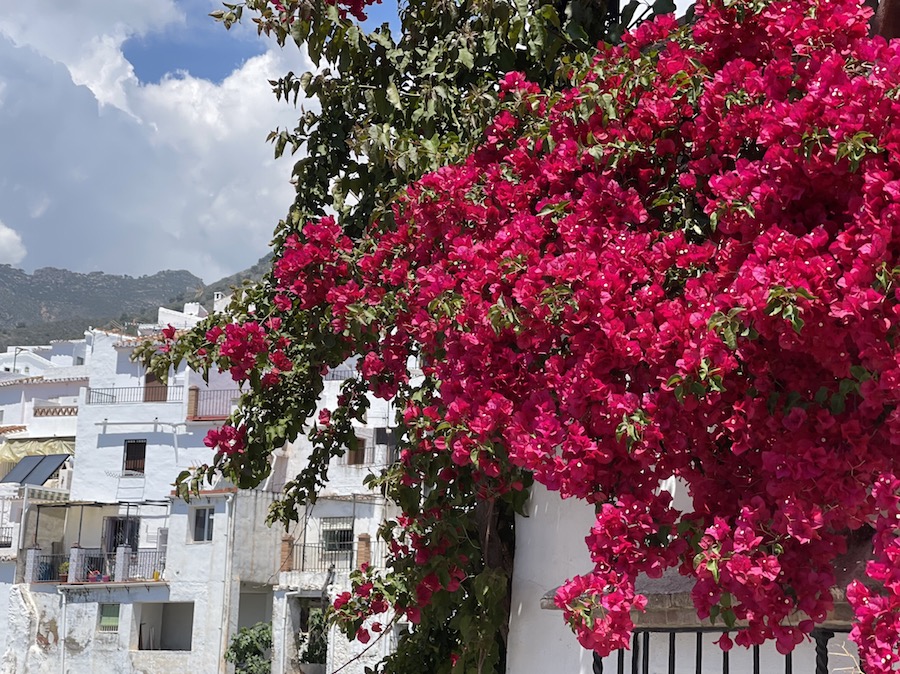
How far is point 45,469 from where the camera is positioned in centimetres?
3809

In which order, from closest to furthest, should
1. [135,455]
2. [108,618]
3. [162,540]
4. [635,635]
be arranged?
[635,635], [108,618], [162,540], [135,455]

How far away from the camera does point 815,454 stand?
307cm

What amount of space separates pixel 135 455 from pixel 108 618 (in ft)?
16.1

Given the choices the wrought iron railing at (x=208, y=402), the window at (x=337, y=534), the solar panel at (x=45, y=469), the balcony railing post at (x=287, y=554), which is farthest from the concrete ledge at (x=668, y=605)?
the solar panel at (x=45, y=469)

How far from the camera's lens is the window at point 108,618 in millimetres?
32750

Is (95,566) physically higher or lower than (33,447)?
lower

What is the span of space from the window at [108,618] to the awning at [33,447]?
814 centimetres

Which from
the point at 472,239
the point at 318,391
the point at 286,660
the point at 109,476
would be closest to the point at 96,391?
the point at 109,476

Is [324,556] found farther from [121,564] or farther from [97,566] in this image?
[97,566]

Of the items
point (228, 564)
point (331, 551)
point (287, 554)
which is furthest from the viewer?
point (228, 564)

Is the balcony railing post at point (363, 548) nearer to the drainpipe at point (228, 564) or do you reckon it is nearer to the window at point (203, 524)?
the drainpipe at point (228, 564)

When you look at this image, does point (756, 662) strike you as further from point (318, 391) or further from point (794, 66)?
point (318, 391)

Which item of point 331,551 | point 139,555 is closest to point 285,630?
point 331,551

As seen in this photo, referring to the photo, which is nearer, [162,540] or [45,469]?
[162,540]
